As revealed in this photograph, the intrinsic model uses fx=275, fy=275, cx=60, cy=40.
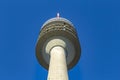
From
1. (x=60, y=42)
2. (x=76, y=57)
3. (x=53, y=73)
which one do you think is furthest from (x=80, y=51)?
(x=53, y=73)

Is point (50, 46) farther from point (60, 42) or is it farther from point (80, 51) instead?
point (80, 51)

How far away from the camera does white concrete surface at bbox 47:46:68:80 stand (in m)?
47.6

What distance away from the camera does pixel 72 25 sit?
2475 inches

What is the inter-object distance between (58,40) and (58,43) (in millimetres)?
673

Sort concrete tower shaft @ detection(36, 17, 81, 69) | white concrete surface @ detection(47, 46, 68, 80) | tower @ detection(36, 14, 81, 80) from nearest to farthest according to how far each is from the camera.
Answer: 1. white concrete surface @ detection(47, 46, 68, 80)
2. tower @ detection(36, 14, 81, 80)
3. concrete tower shaft @ detection(36, 17, 81, 69)

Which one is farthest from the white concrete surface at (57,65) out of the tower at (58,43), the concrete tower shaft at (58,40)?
the concrete tower shaft at (58,40)

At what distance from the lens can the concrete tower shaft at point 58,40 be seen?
5788 centimetres

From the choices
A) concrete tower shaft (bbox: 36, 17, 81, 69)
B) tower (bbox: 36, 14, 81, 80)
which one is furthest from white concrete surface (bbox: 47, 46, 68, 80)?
concrete tower shaft (bbox: 36, 17, 81, 69)

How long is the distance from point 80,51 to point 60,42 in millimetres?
5768

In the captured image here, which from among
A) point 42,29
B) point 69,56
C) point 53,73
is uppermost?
point 42,29

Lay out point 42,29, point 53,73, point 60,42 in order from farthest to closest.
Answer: point 42,29 < point 60,42 < point 53,73

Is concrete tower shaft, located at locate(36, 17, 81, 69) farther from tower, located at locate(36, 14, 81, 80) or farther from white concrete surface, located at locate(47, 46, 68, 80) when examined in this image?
white concrete surface, located at locate(47, 46, 68, 80)

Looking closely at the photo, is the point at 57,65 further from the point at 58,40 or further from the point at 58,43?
the point at 58,40

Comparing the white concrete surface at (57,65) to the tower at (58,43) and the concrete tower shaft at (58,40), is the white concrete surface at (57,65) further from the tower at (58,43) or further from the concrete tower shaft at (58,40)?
the concrete tower shaft at (58,40)
